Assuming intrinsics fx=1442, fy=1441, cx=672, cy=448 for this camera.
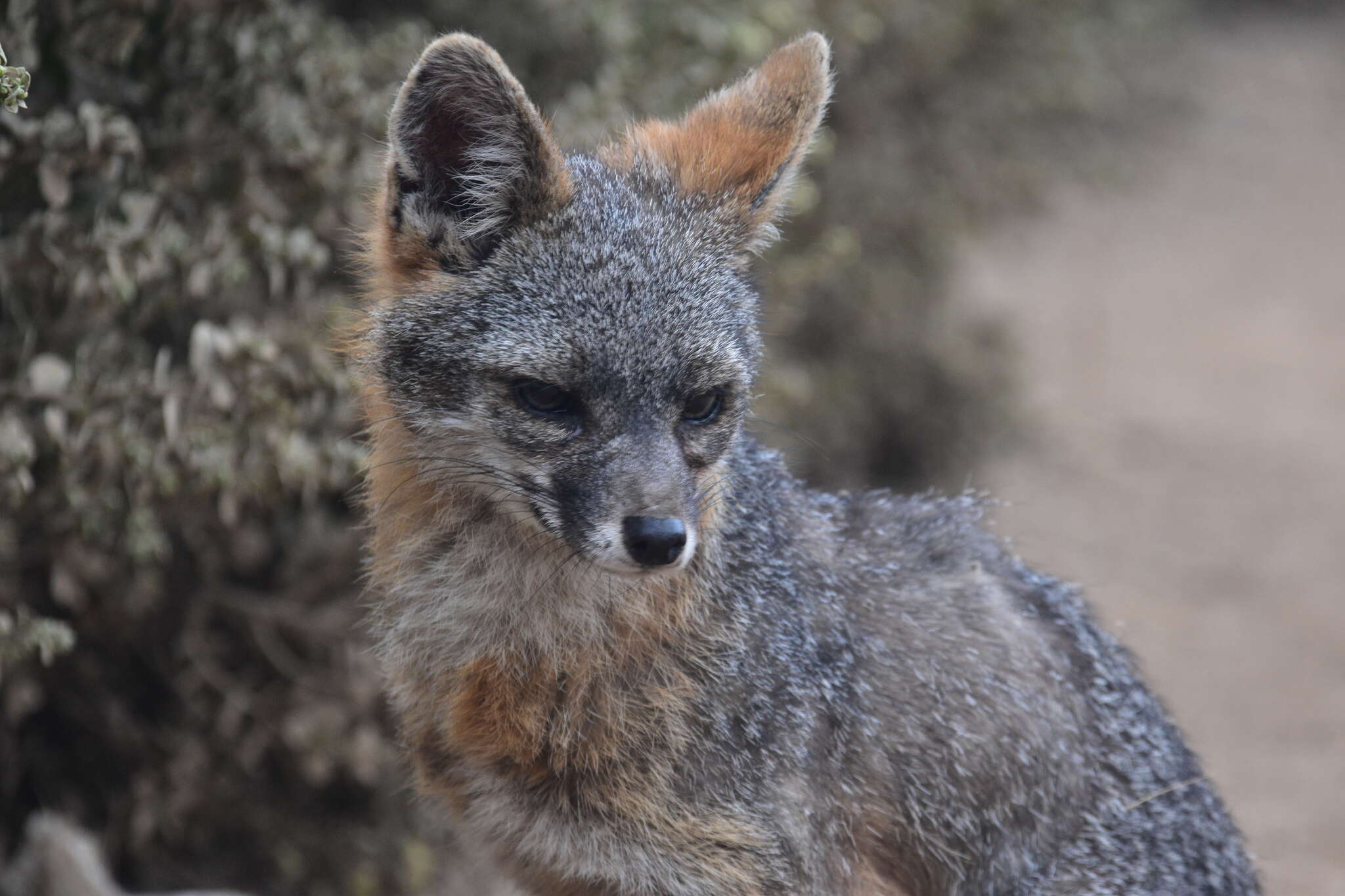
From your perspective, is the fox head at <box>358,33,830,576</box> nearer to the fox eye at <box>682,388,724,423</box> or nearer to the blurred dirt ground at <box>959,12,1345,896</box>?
the fox eye at <box>682,388,724,423</box>

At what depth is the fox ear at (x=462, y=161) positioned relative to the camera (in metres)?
3.08

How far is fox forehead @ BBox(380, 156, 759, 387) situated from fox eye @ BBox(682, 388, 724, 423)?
0.04 m

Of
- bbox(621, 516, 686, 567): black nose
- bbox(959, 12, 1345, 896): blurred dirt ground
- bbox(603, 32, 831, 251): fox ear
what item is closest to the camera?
bbox(621, 516, 686, 567): black nose

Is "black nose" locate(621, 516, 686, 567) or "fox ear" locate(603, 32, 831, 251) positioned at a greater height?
"fox ear" locate(603, 32, 831, 251)

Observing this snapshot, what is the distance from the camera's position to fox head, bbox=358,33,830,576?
3.08 m

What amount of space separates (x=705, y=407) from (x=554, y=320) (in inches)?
16.1

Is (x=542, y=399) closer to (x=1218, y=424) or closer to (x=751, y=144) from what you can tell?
(x=751, y=144)

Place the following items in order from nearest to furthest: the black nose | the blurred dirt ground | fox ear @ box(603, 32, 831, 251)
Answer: the black nose
fox ear @ box(603, 32, 831, 251)
the blurred dirt ground

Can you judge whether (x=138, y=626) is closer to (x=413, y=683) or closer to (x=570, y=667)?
(x=413, y=683)

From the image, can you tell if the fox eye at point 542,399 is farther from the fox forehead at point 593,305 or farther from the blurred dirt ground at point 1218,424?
the blurred dirt ground at point 1218,424

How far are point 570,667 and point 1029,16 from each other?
A: 25.4 feet

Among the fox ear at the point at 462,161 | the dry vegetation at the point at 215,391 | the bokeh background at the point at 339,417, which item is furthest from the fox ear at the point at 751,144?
the dry vegetation at the point at 215,391

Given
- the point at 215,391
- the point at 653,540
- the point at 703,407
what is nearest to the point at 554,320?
the point at 703,407

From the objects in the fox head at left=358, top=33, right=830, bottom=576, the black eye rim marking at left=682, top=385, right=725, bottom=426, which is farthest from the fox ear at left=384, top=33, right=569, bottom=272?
the black eye rim marking at left=682, top=385, right=725, bottom=426
